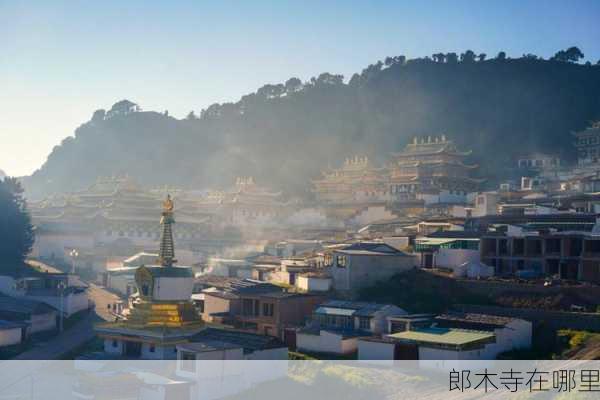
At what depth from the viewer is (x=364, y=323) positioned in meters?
29.9

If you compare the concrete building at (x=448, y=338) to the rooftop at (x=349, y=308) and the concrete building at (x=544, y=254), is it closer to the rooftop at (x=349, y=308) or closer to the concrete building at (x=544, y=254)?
the rooftop at (x=349, y=308)

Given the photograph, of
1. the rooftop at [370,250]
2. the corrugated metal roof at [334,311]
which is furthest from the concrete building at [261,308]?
the rooftop at [370,250]

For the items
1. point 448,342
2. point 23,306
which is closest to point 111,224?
point 23,306

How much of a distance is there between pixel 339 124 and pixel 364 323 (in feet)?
251

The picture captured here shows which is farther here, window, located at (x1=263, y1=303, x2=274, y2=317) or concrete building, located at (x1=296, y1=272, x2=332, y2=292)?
concrete building, located at (x1=296, y1=272, x2=332, y2=292)

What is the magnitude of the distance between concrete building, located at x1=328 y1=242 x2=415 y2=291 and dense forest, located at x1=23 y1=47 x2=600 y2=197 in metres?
48.4

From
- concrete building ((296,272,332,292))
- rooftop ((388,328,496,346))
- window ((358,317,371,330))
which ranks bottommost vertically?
window ((358,317,371,330))

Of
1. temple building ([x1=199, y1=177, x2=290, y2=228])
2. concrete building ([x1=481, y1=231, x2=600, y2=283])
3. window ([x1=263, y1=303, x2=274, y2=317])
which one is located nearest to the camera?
window ([x1=263, y1=303, x2=274, y2=317])

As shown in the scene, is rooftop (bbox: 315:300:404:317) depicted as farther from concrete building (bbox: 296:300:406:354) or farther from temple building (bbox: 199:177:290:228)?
temple building (bbox: 199:177:290:228)

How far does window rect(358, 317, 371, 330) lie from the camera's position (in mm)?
29770

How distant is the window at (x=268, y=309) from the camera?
32.0 meters

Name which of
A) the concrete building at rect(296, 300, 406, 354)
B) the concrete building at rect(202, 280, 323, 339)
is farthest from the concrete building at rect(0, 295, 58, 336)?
the concrete building at rect(296, 300, 406, 354)

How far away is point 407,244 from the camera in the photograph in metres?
40.9

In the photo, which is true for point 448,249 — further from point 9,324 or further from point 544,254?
point 9,324
